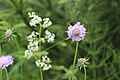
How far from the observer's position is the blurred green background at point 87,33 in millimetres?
1702

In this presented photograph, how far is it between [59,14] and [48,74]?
0.37m

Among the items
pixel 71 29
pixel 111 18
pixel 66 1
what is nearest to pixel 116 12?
pixel 111 18

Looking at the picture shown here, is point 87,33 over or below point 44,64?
over

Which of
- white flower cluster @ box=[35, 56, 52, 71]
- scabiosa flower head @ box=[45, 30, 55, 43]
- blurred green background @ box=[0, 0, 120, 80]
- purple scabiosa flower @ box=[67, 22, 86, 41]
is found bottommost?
white flower cluster @ box=[35, 56, 52, 71]

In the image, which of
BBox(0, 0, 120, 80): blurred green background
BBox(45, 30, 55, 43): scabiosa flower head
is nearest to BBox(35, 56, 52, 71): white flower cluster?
BBox(45, 30, 55, 43): scabiosa flower head

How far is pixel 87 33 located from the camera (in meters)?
1.69

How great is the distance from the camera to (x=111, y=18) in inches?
72.3

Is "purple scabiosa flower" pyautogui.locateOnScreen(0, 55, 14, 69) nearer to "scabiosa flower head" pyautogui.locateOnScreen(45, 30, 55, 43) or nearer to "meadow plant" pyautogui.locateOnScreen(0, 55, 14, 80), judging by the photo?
"meadow plant" pyautogui.locateOnScreen(0, 55, 14, 80)

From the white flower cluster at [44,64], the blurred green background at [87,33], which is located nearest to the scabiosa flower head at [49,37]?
the white flower cluster at [44,64]

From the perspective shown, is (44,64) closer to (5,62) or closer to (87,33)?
(5,62)

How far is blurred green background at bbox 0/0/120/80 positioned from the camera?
1702 mm

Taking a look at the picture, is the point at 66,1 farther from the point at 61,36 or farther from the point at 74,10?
the point at 61,36

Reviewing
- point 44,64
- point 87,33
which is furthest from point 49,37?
point 87,33

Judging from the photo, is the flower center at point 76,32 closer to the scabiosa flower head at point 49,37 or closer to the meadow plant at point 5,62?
the scabiosa flower head at point 49,37
